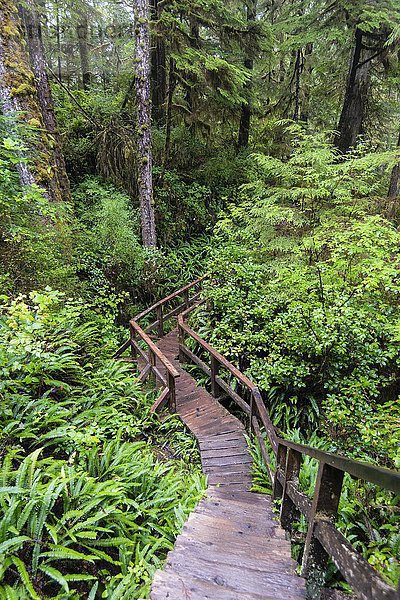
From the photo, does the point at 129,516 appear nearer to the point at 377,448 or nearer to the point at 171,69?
the point at 377,448

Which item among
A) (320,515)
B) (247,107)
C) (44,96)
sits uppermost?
(247,107)

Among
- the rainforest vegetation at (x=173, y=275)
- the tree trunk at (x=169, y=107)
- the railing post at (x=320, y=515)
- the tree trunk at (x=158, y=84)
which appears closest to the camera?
the railing post at (x=320, y=515)

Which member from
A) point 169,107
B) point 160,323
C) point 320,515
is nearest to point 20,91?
point 169,107

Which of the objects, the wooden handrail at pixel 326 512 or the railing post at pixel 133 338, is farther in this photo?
the railing post at pixel 133 338

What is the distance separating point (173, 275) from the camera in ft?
36.6

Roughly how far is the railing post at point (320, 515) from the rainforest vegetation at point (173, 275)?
39 centimetres

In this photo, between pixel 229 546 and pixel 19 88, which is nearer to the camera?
pixel 229 546

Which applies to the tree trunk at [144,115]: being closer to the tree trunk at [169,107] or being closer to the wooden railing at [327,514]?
the tree trunk at [169,107]

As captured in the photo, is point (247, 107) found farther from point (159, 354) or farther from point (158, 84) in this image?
point (159, 354)

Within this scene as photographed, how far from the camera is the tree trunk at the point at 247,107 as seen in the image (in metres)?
12.3

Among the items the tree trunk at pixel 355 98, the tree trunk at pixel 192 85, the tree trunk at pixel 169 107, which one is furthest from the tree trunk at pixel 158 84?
the tree trunk at pixel 355 98

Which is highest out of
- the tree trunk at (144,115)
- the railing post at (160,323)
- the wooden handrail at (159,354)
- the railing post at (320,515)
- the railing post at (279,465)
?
the tree trunk at (144,115)

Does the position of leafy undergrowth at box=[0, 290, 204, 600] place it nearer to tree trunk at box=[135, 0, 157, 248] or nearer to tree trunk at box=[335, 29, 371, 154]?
tree trunk at box=[135, 0, 157, 248]

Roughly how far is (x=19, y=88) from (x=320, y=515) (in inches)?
343
